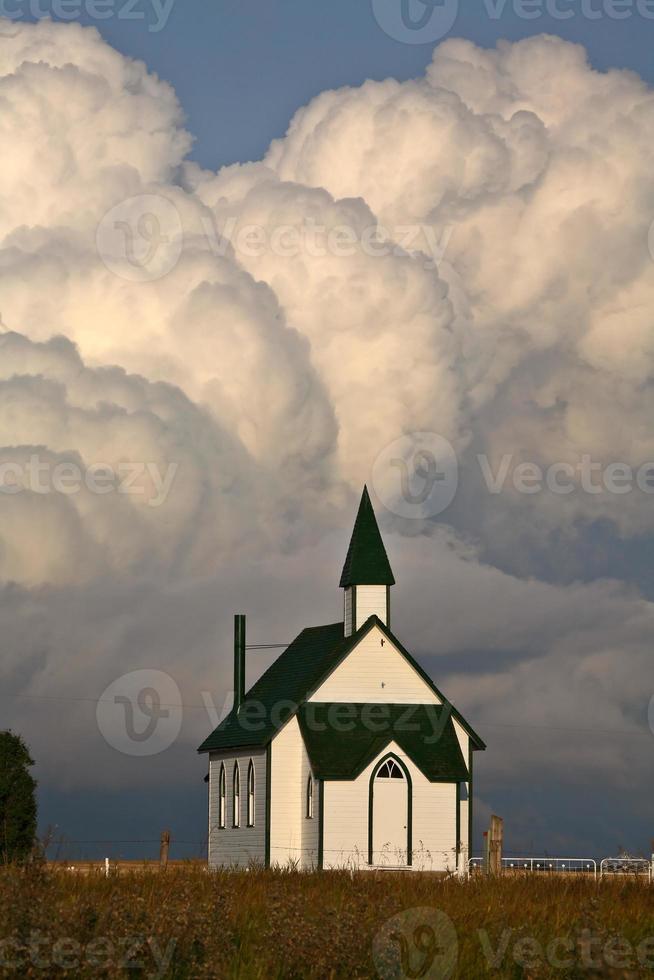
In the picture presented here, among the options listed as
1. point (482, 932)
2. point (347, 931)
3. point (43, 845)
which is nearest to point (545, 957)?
point (482, 932)

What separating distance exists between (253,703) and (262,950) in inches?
1422

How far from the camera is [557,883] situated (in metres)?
27.8

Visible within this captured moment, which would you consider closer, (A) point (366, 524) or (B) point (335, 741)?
(B) point (335, 741)

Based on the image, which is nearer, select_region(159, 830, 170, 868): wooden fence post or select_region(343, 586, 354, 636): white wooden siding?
select_region(159, 830, 170, 868): wooden fence post

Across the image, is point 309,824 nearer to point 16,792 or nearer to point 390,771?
point 390,771

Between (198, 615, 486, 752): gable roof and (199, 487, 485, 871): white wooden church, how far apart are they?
0.06m

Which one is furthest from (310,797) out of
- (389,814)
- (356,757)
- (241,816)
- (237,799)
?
→ (237,799)

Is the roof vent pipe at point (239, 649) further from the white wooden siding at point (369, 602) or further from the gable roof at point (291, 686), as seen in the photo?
the white wooden siding at point (369, 602)

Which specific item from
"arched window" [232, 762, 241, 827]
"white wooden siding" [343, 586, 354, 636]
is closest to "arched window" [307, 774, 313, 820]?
"arched window" [232, 762, 241, 827]

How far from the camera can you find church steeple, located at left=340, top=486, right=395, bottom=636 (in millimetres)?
52062

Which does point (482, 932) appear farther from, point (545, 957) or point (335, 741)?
point (335, 741)

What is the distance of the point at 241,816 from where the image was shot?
53062 mm

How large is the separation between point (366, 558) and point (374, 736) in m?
6.19

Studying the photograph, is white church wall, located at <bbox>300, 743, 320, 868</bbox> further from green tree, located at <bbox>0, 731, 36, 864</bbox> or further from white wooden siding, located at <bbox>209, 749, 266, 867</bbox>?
green tree, located at <bbox>0, 731, 36, 864</bbox>
